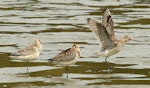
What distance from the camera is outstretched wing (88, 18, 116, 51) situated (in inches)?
685

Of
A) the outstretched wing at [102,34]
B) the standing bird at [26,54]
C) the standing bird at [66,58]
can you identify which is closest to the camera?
the standing bird at [66,58]

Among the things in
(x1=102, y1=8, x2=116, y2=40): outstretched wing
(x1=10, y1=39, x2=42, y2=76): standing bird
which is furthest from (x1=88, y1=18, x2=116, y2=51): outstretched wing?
(x1=10, y1=39, x2=42, y2=76): standing bird

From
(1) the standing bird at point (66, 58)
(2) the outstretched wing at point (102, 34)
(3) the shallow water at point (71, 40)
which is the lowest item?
(3) the shallow water at point (71, 40)

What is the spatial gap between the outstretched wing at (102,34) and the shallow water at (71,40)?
614mm

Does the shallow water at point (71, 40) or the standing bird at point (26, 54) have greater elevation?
the standing bird at point (26, 54)

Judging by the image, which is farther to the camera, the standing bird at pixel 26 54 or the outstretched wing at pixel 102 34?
the outstretched wing at pixel 102 34

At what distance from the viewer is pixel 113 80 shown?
53.1ft

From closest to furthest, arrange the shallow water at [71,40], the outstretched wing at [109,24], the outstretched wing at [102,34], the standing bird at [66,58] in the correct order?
the shallow water at [71,40] → the standing bird at [66,58] → the outstretched wing at [102,34] → the outstretched wing at [109,24]

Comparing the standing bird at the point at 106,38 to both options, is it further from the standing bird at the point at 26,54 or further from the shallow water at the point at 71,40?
the standing bird at the point at 26,54

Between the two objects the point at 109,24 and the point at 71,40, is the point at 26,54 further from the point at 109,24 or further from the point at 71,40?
the point at 71,40

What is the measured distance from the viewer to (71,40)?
2259 cm

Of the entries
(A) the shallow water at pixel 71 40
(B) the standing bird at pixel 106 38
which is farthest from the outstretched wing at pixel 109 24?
(A) the shallow water at pixel 71 40

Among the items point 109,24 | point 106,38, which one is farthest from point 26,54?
point 109,24

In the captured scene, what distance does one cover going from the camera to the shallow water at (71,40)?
53.0 ft
